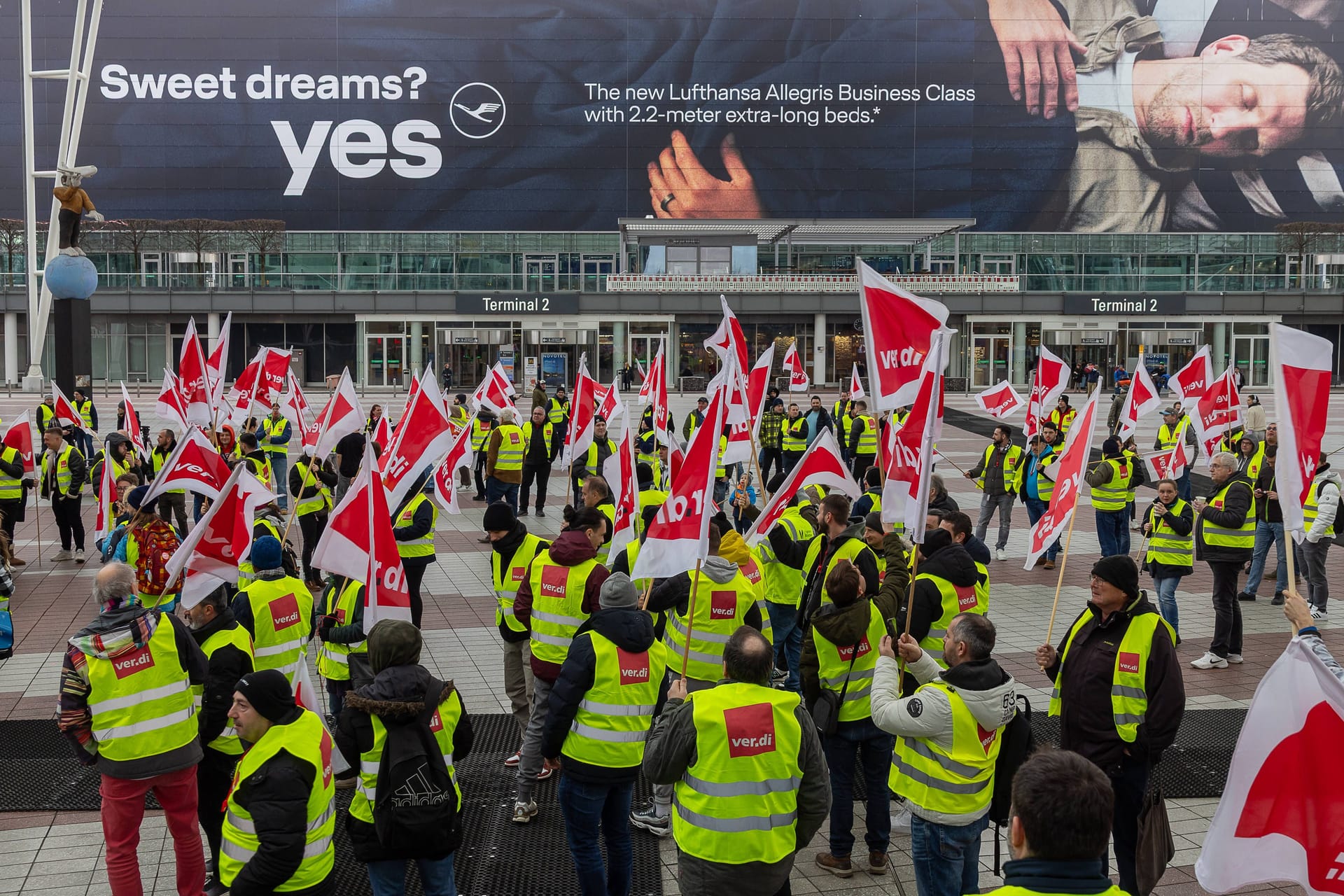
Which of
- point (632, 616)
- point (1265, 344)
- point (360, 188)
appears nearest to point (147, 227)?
point (360, 188)

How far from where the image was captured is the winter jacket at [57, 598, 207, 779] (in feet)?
17.1

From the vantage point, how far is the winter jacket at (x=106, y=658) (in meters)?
5.23

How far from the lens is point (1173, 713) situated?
17.6 ft

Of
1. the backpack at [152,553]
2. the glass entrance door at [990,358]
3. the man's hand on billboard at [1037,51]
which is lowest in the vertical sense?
the backpack at [152,553]

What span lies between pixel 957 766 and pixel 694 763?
3.87 feet

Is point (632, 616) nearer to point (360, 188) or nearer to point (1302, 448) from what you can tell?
point (1302, 448)

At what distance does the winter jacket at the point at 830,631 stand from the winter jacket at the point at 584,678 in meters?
1.04

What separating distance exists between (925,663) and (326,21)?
64.8m

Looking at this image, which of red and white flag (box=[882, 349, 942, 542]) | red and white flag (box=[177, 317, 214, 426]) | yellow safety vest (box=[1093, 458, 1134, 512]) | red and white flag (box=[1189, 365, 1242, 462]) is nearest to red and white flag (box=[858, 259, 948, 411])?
red and white flag (box=[882, 349, 942, 542])

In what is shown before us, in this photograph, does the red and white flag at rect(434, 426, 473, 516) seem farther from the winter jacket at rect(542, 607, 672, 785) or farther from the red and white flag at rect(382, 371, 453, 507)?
Result: the winter jacket at rect(542, 607, 672, 785)

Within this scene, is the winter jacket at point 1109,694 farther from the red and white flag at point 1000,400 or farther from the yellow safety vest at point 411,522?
the red and white flag at point 1000,400

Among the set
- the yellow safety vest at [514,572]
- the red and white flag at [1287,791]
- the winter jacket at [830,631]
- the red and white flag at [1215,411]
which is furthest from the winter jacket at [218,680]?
the red and white flag at [1215,411]

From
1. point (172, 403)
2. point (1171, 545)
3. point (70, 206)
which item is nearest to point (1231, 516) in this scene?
point (1171, 545)

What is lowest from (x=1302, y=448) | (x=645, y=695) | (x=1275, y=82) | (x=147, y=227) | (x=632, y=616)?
(x=645, y=695)
